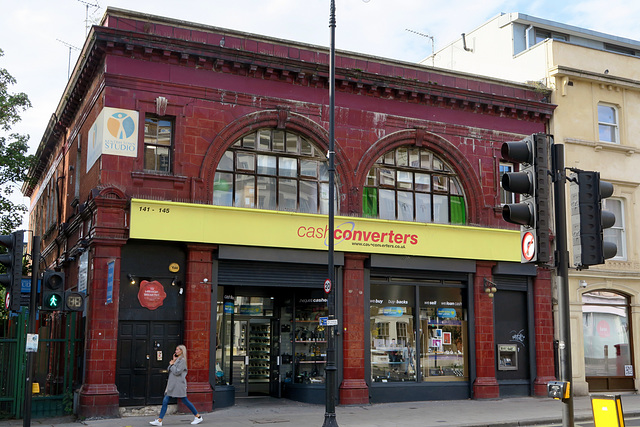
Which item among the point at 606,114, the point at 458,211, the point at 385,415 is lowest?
the point at 385,415

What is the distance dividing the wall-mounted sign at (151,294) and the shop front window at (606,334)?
14.2 m

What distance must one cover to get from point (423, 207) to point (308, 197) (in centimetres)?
395

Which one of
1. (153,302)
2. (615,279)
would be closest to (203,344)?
(153,302)

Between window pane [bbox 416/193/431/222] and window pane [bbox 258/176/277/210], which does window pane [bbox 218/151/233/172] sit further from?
window pane [bbox 416/193/431/222]

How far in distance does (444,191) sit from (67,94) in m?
12.5

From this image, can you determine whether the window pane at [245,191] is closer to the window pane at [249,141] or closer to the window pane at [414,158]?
the window pane at [249,141]

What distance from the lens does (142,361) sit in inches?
677

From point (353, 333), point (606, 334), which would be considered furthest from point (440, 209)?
point (606, 334)

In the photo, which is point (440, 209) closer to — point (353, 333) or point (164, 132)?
point (353, 333)

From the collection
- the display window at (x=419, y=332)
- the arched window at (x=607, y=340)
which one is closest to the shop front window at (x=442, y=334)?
the display window at (x=419, y=332)

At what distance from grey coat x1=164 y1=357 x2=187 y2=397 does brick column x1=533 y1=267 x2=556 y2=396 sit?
11713 mm

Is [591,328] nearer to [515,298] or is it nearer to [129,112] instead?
[515,298]

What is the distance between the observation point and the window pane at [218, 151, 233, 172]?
62.2 feet

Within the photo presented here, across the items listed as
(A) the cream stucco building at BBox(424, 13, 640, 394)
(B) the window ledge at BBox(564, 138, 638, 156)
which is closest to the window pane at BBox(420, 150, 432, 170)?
(A) the cream stucco building at BBox(424, 13, 640, 394)
